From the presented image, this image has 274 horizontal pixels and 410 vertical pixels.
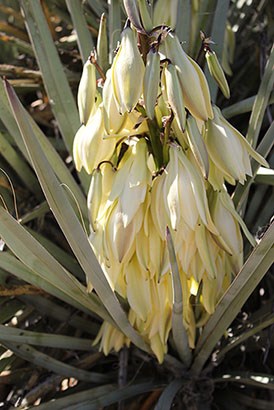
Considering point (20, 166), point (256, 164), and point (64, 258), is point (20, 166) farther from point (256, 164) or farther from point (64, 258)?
point (256, 164)

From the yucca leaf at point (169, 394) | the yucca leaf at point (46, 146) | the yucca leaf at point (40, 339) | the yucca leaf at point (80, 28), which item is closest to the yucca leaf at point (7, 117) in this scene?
the yucca leaf at point (46, 146)

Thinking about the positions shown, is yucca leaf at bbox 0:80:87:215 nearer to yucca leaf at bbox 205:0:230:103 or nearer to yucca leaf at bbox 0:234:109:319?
yucca leaf at bbox 0:234:109:319

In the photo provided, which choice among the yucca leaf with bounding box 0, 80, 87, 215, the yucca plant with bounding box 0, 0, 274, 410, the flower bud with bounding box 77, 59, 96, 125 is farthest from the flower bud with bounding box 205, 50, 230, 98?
the yucca leaf with bounding box 0, 80, 87, 215

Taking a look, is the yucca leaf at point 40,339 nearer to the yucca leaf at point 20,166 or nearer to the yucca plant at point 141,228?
the yucca plant at point 141,228

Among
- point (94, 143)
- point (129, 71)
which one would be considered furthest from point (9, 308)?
point (129, 71)

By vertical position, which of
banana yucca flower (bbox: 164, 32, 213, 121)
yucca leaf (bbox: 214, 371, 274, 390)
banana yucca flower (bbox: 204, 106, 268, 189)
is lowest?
yucca leaf (bbox: 214, 371, 274, 390)
